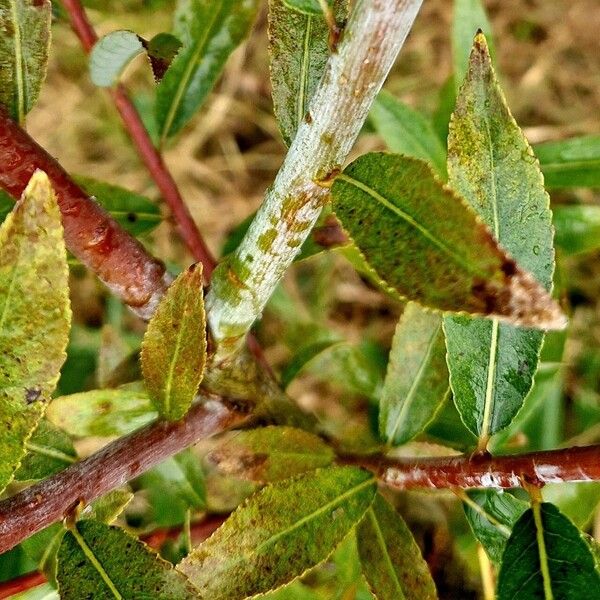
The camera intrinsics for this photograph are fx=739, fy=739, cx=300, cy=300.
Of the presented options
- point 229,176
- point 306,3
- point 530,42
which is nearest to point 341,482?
point 306,3

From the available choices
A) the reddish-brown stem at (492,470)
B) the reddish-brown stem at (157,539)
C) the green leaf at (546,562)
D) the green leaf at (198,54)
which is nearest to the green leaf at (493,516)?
the reddish-brown stem at (492,470)

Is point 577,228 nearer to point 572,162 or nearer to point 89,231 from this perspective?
point 572,162

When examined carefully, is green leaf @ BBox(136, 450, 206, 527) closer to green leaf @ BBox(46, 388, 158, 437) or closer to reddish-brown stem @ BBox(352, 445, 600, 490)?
green leaf @ BBox(46, 388, 158, 437)

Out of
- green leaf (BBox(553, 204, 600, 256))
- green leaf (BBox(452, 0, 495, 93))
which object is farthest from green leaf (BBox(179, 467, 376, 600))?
green leaf (BBox(452, 0, 495, 93))

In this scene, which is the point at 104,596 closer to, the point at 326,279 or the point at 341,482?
the point at 341,482

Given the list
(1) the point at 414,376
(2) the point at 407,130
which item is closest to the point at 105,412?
(1) the point at 414,376
